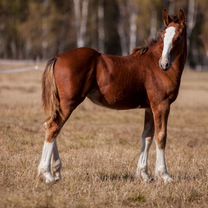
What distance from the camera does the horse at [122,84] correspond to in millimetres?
9133

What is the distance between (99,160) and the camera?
37.1ft

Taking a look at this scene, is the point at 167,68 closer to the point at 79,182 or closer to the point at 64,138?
the point at 79,182

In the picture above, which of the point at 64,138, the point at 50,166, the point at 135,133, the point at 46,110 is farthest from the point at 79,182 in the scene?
the point at 135,133

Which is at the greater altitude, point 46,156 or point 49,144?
point 49,144

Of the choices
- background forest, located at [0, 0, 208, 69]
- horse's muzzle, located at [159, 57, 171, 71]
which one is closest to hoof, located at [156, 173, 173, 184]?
horse's muzzle, located at [159, 57, 171, 71]

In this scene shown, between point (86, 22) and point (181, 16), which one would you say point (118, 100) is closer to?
point (181, 16)

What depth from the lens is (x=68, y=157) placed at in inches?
460

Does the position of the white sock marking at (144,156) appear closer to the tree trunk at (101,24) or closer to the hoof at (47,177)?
the hoof at (47,177)

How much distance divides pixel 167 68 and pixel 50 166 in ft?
7.49

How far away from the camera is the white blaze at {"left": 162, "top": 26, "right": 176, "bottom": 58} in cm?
934

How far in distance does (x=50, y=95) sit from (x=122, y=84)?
3.81ft

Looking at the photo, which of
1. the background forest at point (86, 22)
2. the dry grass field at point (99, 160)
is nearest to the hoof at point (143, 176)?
the dry grass field at point (99, 160)

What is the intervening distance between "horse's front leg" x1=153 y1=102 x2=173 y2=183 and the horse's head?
0.70 m

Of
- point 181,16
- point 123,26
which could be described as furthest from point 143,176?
point 123,26
